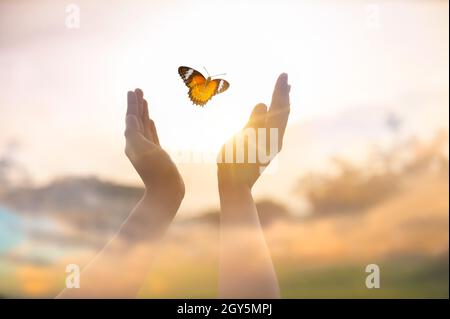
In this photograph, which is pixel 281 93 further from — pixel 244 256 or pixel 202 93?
pixel 244 256

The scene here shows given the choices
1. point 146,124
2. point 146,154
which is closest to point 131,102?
point 146,124

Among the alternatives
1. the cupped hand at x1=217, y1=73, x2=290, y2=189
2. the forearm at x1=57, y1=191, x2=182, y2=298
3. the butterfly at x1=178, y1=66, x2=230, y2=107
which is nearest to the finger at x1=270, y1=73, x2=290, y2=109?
the cupped hand at x1=217, y1=73, x2=290, y2=189

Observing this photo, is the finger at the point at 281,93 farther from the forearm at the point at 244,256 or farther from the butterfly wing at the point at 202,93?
the forearm at the point at 244,256

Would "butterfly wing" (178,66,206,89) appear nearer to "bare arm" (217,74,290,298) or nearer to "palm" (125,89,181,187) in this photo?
"palm" (125,89,181,187)
